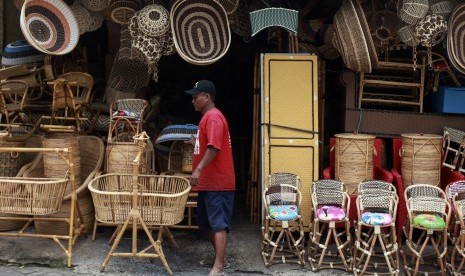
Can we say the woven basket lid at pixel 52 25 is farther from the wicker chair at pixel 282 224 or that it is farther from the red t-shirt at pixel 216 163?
the wicker chair at pixel 282 224

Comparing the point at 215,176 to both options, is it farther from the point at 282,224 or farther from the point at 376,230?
the point at 376,230

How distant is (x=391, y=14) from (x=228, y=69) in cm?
266

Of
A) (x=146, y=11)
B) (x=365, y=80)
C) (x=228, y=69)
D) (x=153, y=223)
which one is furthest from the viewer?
(x=228, y=69)

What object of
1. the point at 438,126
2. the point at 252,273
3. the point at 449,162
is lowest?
the point at 252,273

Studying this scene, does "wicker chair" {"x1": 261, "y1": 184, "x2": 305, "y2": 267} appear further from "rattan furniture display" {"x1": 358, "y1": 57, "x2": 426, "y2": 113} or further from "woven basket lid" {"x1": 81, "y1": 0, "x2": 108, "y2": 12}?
"woven basket lid" {"x1": 81, "y1": 0, "x2": 108, "y2": 12}

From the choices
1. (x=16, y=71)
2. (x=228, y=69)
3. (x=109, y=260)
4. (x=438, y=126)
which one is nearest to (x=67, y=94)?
(x=16, y=71)

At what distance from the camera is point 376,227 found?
5.31m

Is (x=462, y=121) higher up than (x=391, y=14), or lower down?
lower down

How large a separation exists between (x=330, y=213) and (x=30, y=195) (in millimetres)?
2923

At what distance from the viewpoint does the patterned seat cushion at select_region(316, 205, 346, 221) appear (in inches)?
216

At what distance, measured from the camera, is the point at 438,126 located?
674cm

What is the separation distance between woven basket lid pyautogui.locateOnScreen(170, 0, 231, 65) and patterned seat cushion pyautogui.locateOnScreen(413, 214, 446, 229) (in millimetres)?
2738

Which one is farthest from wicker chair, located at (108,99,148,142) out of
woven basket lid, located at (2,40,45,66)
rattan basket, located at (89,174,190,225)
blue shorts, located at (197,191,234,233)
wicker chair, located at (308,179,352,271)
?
wicker chair, located at (308,179,352,271)

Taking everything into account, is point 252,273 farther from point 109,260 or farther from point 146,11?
point 146,11
